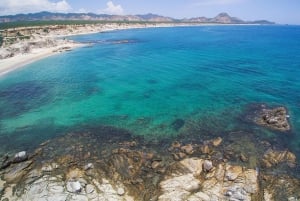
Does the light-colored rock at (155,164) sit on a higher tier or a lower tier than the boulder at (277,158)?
higher

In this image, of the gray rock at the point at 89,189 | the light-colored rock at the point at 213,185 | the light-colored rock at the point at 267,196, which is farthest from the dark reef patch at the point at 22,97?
the light-colored rock at the point at 267,196

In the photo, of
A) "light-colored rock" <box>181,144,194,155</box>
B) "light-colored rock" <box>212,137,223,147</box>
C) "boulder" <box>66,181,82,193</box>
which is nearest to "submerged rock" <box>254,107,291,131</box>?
"light-colored rock" <box>212,137,223,147</box>

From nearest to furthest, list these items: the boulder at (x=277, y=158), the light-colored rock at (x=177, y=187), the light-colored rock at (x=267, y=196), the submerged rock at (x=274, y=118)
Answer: the light-colored rock at (x=177, y=187), the light-colored rock at (x=267, y=196), the boulder at (x=277, y=158), the submerged rock at (x=274, y=118)

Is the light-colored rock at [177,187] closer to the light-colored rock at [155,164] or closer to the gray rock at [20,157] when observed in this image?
the light-colored rock at [155,164]

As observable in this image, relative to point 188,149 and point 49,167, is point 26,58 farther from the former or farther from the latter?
point 188,149

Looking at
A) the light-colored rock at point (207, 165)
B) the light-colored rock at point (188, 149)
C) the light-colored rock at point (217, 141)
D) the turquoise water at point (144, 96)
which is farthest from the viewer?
the turquoise water at point (144, 96)

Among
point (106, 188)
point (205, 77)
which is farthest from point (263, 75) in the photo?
point (106, 188)

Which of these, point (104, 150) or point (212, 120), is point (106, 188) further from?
point (212, 120)

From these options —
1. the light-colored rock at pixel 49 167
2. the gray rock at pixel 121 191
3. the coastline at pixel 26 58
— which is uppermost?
the coastline at pixel 26 58
